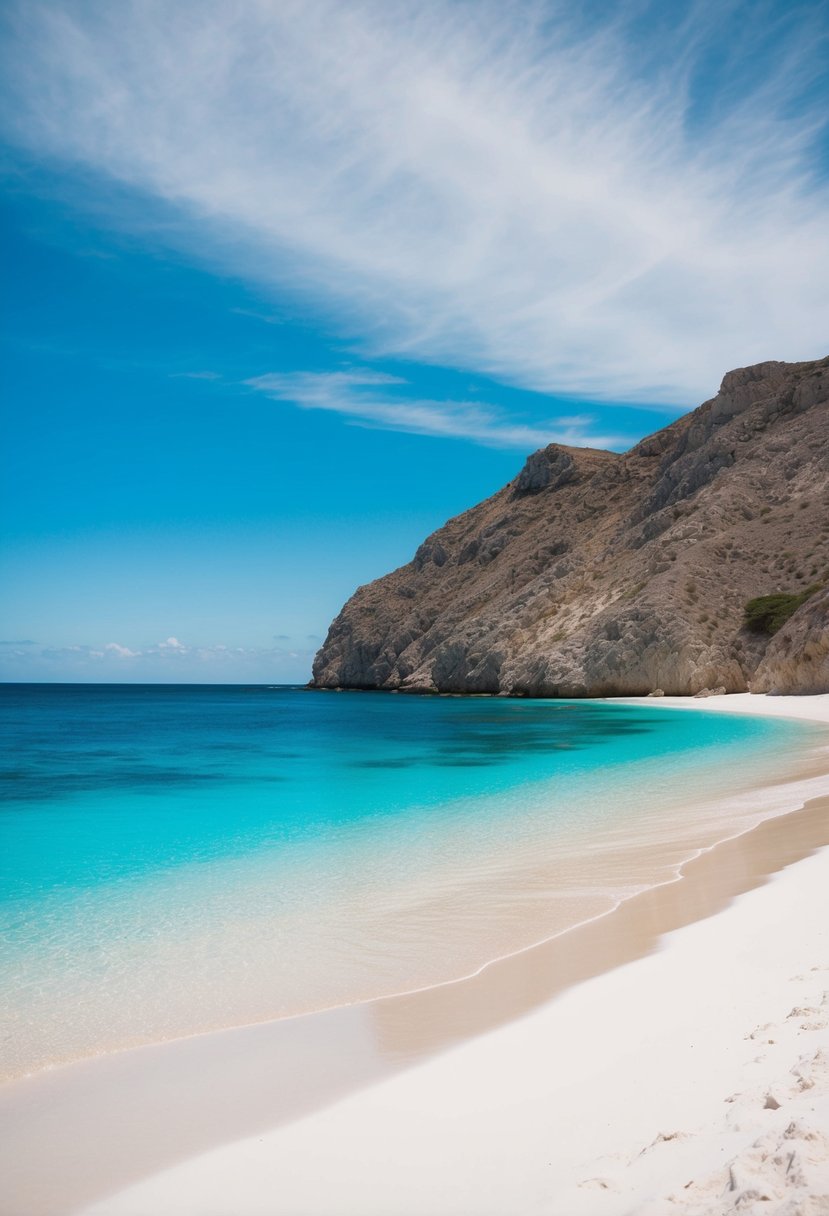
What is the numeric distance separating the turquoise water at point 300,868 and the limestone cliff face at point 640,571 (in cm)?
2994

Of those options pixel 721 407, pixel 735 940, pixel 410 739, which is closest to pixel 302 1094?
pixel 735 940

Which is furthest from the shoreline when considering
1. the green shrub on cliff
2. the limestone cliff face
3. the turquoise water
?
the green shrub on cliff

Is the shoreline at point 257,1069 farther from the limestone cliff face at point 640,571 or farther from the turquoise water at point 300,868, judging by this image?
the limestone cliff face at point 640,571

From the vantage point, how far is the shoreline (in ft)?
13.0

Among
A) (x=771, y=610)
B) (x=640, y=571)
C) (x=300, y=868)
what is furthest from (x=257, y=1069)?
(x=640, y=571)

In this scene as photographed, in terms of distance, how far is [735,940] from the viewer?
20.5ft

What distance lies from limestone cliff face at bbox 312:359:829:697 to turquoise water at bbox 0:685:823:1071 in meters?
29.9

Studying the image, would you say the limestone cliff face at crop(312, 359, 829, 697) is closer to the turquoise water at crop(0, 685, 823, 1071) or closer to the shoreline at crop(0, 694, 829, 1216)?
the turquoise water at crop(0, 685, 823, 1071)

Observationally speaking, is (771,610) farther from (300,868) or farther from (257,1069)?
(257,1069)

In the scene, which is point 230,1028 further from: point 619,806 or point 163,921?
point 619,806

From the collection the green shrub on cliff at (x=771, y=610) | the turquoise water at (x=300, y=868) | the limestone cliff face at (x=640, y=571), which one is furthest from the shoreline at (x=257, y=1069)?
the green shrub on cliff at (x=771, y=610)

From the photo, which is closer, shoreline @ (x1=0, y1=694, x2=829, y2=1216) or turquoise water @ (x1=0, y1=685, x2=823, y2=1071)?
shoreline @ (x1=0, y1=694, x2=829, y2=1216)

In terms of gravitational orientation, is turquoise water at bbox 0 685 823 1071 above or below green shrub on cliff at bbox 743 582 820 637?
below

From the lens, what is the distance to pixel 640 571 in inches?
2817
